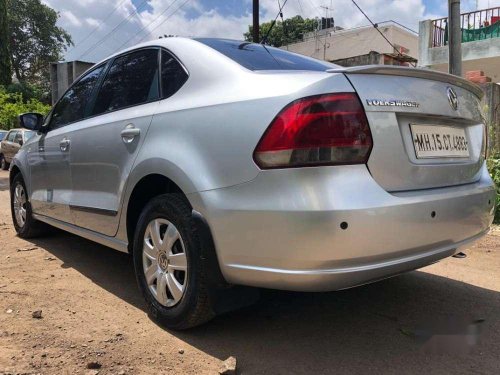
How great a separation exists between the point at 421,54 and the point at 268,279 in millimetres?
15209

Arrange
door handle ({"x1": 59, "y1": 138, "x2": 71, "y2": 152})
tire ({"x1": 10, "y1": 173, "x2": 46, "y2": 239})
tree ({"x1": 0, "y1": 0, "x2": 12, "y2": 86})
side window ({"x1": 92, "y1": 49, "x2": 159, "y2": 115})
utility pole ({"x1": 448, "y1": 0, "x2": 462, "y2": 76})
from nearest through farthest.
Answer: side window ({"x1": 92, "y1": 49, "x2": 159, "y2": 115})
door handle ({"x1": 59, "y1": 138, "x2": 71, "y2": 152})
tire ({"x1": 10, "y1": 173, "x2": 46, "y2": 239})
utility pole ({"x1": 448, "y1": 0, "x2": 462, "y2": 76})
tree ({"x1": 0, "y1": 0, "x2": 12, "y2": 86})

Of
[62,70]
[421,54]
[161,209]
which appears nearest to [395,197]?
[161,209]

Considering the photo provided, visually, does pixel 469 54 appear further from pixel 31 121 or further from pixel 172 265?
pixel 172 265

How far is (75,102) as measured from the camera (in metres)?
4.36

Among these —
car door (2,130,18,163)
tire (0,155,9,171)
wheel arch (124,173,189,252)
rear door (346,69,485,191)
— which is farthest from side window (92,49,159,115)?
tire (0,155,9,171)

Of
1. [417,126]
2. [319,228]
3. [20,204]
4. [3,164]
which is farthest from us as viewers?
[3,164]

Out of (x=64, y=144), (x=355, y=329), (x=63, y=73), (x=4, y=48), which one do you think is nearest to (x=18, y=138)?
(x=63, y=73)

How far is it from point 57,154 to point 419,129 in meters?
3.03

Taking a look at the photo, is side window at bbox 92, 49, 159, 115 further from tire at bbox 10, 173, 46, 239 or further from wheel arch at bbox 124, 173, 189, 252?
tire at bbox 10, 173, 46, 239

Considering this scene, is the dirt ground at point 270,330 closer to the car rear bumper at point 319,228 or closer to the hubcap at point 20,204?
the car rear bumper at point 319,228

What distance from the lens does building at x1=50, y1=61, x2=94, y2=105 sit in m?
22.7

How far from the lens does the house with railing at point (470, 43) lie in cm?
1464

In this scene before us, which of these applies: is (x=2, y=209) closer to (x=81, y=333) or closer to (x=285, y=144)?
(x=81, y=333)

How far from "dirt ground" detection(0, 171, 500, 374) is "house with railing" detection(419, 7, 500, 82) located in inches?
497
